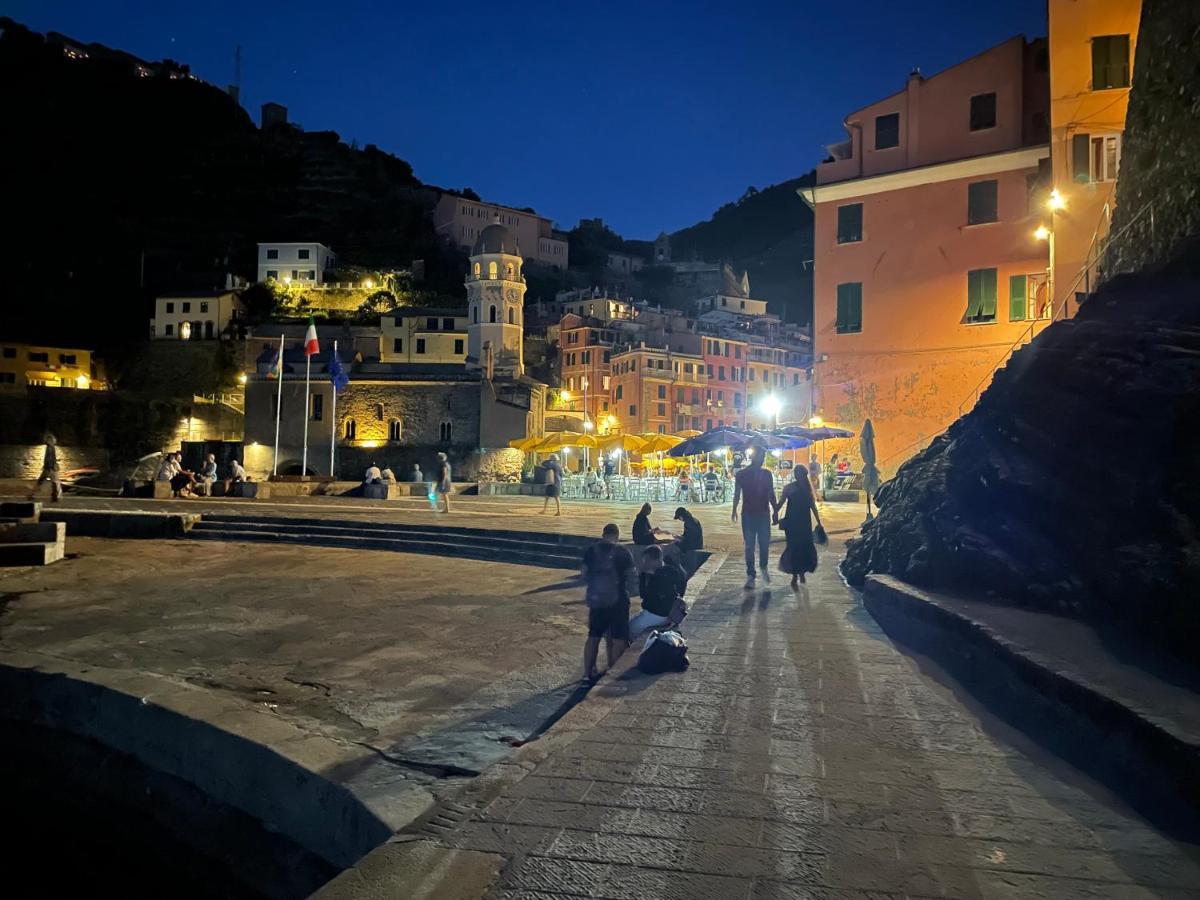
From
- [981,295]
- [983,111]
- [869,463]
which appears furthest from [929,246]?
[869,463]

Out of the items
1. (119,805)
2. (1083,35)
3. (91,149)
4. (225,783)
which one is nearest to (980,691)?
(225,783)

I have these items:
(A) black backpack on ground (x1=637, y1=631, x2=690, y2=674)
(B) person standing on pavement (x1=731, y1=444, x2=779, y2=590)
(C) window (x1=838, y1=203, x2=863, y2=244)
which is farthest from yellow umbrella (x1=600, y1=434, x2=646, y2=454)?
(A) black backpack on ground (x1=637, y1=631, x2=690, y2=674)

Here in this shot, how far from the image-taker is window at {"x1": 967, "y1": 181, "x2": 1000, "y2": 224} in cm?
2248

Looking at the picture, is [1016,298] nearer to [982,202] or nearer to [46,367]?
[982,202]

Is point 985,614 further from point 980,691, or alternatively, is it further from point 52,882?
point 52,882

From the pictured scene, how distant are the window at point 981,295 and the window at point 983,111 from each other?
442cm

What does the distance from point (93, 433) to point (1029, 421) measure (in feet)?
193

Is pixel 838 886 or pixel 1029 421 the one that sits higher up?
pixel 1029 421

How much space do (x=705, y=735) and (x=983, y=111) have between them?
2475 cm

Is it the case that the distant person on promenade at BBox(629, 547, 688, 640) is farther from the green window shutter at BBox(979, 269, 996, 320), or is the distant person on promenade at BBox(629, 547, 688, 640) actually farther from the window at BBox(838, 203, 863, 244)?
the window at BBox(838, 203, 863, 244)

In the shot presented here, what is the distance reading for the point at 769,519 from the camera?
9.42 m

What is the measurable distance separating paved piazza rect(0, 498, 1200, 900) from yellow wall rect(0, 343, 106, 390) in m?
55.3

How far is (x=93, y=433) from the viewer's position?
168 ft

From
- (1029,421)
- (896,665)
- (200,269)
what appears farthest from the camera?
(200,269)
